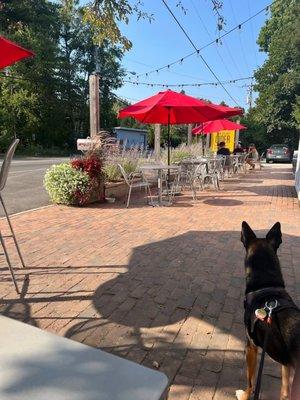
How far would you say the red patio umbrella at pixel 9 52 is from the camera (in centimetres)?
323

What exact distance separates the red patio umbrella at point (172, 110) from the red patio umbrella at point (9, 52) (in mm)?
4036

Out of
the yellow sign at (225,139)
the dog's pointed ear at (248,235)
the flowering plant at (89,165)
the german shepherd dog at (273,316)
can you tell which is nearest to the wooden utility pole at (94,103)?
the flowering plant at (89,165)

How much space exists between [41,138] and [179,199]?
105 feet

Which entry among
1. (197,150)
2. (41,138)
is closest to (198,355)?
(197,150)

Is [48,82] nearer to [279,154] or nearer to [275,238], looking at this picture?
[279,154]

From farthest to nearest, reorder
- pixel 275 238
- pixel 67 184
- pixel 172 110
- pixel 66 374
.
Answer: pixel 172 110
pixel 67 184
pixel 275 238
pixel 66 374

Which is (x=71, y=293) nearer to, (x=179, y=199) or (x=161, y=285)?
(x=161, y=285)

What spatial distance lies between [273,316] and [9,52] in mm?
3188

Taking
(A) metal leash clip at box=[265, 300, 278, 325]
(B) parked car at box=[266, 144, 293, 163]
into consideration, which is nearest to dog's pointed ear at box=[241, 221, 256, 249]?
(A) metal leash clip at box=[265, 300, 278, 325]

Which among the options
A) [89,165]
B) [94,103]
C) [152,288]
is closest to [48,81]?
[94,103]

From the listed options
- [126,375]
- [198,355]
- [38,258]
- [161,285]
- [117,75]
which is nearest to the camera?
[126,375]

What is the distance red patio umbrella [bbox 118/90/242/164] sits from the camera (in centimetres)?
741

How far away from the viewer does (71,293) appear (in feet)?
10.8

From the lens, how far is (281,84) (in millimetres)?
30375
